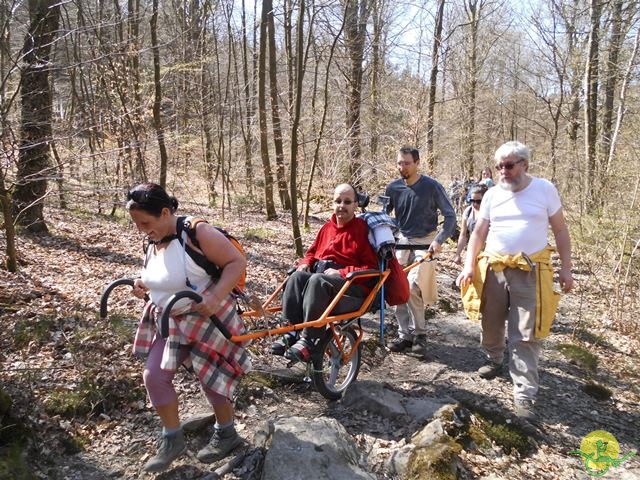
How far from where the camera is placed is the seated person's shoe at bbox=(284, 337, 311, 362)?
3398 mm

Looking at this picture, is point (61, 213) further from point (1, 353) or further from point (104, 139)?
point (1, 353)

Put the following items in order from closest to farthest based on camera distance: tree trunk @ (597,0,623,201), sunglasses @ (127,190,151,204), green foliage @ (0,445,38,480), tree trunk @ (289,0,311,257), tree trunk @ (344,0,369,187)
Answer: sunglasses @ (127,190,151,204), green foliage @ (0,445,38,480), tree trunk @ (289,0,311,257), tree trunk @ (597,0,623,201), tree trunk @ (344,0,369,187)

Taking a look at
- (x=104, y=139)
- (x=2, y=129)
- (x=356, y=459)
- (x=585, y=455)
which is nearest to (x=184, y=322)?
(x=356, y=459)

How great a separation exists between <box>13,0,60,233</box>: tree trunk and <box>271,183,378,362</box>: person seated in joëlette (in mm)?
3392

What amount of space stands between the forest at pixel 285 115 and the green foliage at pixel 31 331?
4.97 ft

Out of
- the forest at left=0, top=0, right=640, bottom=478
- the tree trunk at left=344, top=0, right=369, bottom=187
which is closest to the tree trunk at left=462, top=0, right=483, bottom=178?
the forest at left=0, top=0, right=640, bottom=478

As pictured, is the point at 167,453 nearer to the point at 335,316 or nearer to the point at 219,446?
the point at 219,446

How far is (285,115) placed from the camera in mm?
14297

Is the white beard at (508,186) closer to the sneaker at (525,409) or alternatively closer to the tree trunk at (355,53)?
the sneaker at (525,409)

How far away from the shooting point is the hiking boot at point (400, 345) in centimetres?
522

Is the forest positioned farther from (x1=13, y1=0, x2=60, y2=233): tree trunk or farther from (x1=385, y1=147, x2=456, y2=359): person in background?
(x1=385, y1=147, x2=456, y2=359): person in background

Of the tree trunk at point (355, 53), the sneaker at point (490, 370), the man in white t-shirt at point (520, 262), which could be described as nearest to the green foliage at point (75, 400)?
the man in white t-shirt at point (520, 262)

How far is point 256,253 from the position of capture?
29.2ft

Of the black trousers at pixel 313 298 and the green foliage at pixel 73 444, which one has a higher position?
the black trousers at pixel 313 298
